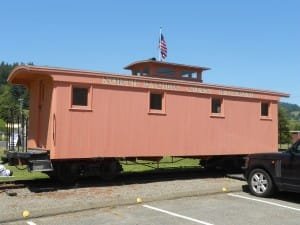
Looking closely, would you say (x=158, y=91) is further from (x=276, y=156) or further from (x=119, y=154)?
(x=276, y=156)

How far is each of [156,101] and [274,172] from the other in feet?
14.0

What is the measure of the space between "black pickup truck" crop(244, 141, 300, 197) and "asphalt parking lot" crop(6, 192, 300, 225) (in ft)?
1.31

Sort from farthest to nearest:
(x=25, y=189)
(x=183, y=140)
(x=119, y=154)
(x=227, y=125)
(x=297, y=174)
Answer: (x=227, y=125)
(x=183, y=140)
(x=119, y=154)
(x=25, y=189)
(x=297, y=174)

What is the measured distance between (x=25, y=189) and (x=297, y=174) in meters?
6.50

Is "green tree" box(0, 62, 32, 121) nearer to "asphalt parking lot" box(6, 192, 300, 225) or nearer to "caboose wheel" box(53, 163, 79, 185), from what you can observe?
"caboose wheel" box(53, 163, 79, 185)

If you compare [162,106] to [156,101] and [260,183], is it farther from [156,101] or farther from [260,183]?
[260,183]

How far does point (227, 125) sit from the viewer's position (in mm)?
15602

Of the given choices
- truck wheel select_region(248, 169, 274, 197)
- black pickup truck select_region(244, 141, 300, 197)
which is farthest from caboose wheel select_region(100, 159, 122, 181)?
truck wheel select_region(248, 169, 274, 197)

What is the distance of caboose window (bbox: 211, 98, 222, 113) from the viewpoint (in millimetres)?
15266

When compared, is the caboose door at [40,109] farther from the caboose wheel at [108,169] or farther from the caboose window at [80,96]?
the caboose wheel at [108,169]

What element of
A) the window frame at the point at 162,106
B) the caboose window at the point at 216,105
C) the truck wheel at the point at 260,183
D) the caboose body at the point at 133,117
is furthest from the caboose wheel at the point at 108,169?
the caboose window at the point at 216,105

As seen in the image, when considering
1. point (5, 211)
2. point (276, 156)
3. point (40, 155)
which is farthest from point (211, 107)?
point (5, 211)

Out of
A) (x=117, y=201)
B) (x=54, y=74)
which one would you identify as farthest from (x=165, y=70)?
(x=117, y=201)

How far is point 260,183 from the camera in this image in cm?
1152
